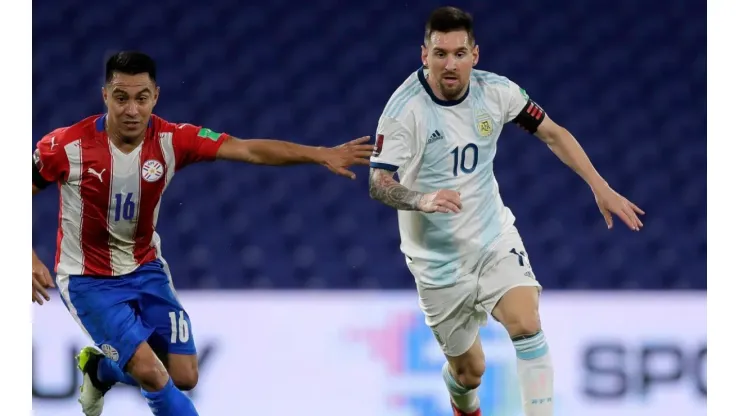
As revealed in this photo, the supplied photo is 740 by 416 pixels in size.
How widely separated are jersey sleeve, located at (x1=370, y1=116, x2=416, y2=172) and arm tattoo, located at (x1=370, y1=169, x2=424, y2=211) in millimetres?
32

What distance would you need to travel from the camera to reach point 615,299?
16.6 ft

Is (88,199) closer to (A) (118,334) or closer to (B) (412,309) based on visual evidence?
(A) (118,334)

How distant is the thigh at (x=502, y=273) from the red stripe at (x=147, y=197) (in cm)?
114

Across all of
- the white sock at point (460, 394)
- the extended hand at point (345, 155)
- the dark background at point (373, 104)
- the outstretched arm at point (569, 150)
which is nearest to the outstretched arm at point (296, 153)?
the extended hand at point (345, 155)

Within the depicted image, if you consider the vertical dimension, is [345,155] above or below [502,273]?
above

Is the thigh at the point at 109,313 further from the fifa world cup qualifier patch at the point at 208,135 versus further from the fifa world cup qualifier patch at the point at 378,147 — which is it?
the fifa world cup qualifier patch at the point at 378,147

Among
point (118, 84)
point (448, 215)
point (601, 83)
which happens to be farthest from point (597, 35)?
point (118, 84)

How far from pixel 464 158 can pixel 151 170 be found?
106 cm

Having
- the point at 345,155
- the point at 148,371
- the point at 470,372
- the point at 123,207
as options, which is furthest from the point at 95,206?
the point at 470,372

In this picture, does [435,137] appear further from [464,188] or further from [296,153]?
[296,153]

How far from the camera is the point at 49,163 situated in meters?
3.93

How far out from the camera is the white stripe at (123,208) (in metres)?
3.96

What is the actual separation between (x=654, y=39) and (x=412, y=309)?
1.76 m

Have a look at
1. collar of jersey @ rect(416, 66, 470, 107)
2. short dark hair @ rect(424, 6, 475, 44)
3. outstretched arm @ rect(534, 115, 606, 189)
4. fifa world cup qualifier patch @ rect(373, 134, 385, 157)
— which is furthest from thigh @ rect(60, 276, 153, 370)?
outstretched arm @ rect(534, 115, 606, 189)
